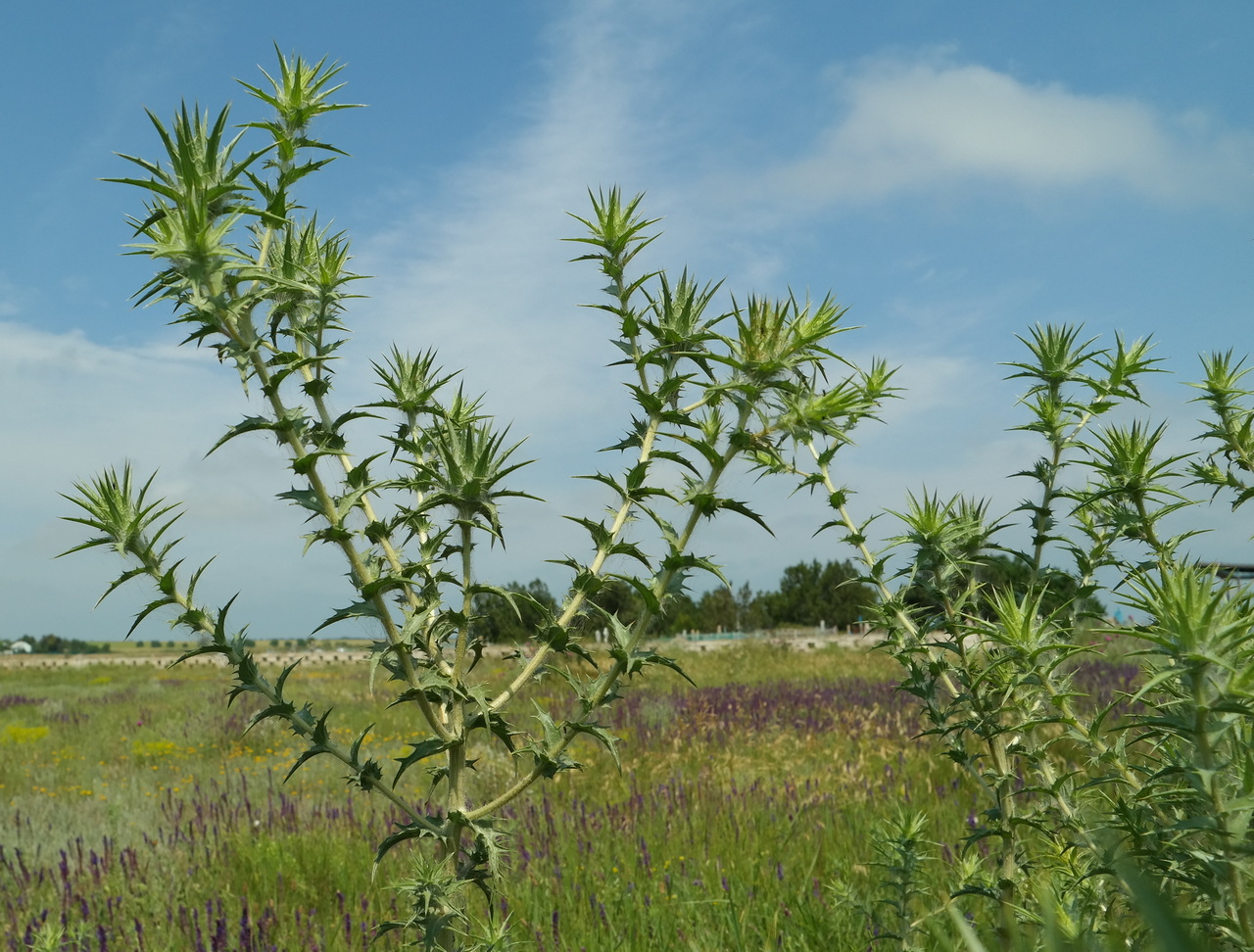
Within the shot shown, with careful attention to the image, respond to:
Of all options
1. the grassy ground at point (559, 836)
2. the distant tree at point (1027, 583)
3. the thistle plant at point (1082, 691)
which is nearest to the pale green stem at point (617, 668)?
the thistle plant at point (1082, 691)

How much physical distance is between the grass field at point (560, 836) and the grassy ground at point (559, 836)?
21 millimetres

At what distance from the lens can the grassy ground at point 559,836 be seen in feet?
13.8

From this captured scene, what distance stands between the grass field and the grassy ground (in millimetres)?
21

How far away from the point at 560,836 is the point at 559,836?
0.01 meters

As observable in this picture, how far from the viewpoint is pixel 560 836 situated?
18.7 feet

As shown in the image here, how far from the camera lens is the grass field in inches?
165

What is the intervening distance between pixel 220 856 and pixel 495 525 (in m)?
5.24

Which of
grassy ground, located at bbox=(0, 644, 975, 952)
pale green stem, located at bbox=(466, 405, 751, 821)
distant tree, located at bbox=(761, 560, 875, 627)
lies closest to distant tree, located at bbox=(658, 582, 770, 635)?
distant tree, located at bbox=(761, 560, 875, 627)

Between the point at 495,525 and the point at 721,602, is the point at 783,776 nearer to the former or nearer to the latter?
the point at 495,525

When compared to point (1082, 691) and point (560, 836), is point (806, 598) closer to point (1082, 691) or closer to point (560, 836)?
point (560, 836)

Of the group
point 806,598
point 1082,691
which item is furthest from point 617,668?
point 806,598

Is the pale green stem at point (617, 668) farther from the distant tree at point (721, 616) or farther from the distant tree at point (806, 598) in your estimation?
the distant tree at point (806, 598)

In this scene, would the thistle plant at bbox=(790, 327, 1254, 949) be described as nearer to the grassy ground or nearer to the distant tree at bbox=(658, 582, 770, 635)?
the grassy ground

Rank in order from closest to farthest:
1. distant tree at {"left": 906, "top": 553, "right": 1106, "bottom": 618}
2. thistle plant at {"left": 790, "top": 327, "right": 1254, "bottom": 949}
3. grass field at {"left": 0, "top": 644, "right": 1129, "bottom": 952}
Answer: thistle plant at {"left": 790, "top": 327, "right": 1254, "bottom": 949}
distant tree at {"left": 906, "top": 553, "right": 1106, "bottom": 618}
grass field at {"left": 0, "top": 644, "right": 1129, "bottom": 952}
